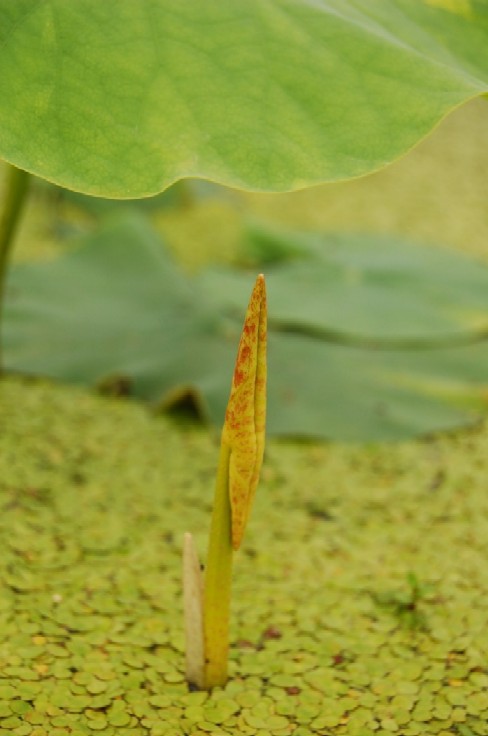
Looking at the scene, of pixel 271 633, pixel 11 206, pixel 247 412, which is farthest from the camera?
pixel 11 206

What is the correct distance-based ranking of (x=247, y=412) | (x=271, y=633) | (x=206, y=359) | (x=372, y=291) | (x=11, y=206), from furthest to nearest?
(x=372, y=291) → (x=206, y=359) → (x=11, y=206) → (x=271, y=633) → (x=247, y=412)

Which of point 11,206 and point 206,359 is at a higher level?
point 11,206

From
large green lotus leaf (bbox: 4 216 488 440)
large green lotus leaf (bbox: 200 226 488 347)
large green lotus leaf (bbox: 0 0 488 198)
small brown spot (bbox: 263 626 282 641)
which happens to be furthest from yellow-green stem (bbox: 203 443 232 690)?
large green lotus leaf (bbox: 200 226 488 347)

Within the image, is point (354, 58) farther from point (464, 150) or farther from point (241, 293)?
point (464, 150)

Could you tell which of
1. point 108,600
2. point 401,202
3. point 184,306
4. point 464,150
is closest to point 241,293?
point 184,306

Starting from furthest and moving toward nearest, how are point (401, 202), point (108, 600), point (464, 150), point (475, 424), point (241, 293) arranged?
point (464, 150) → point (401, 202) → point (241, 293) → point (475, 424) → point (108, 600)

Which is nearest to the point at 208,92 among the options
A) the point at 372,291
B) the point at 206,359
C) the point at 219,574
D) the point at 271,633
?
the point at 219,574

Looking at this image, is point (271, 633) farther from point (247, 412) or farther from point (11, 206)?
point (11, 206)
